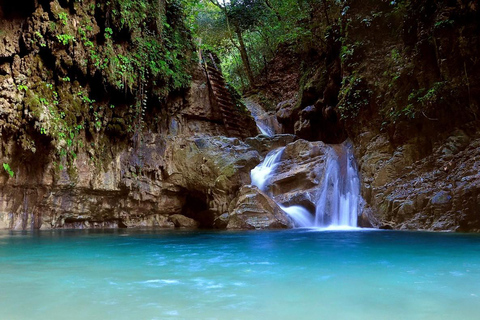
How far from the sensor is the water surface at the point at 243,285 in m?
2.12

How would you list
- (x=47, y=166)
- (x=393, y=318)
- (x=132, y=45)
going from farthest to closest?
(x=132, y=45) < (x=47, y=166) < (x=393, y=318)

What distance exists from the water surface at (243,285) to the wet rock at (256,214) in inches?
202

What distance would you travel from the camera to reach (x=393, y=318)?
199 cm

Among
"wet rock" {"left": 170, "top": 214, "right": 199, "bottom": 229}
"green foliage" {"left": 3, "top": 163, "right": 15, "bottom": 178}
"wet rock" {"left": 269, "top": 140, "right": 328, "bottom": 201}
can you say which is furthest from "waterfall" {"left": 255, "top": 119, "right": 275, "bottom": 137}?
"green foliage" {"left": 3, "top": 163, "right": 15, "bottom": 178}

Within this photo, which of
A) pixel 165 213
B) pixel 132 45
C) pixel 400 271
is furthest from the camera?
pixel 165 213

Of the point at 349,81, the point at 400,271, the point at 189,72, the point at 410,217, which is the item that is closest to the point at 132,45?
the point at 189,72

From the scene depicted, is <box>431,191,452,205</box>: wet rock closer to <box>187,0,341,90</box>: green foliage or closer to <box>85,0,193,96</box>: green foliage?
<box>85,0,193,96</box>: green foliage

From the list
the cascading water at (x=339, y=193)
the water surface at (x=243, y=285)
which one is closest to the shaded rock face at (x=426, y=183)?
the cascading water at (x=339, y=193)

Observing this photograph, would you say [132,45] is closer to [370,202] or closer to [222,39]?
[370,202]

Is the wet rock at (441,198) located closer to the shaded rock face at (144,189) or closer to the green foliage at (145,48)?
the shaded rock face at (144,189)

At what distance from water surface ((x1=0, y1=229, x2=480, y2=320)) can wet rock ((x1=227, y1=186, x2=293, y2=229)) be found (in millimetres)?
5142

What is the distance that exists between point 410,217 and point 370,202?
1.68 metres

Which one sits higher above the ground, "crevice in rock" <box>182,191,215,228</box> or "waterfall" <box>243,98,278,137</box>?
"waterfall" <box>243,98,278,137</box>

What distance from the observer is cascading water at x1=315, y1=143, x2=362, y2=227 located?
439 inches
